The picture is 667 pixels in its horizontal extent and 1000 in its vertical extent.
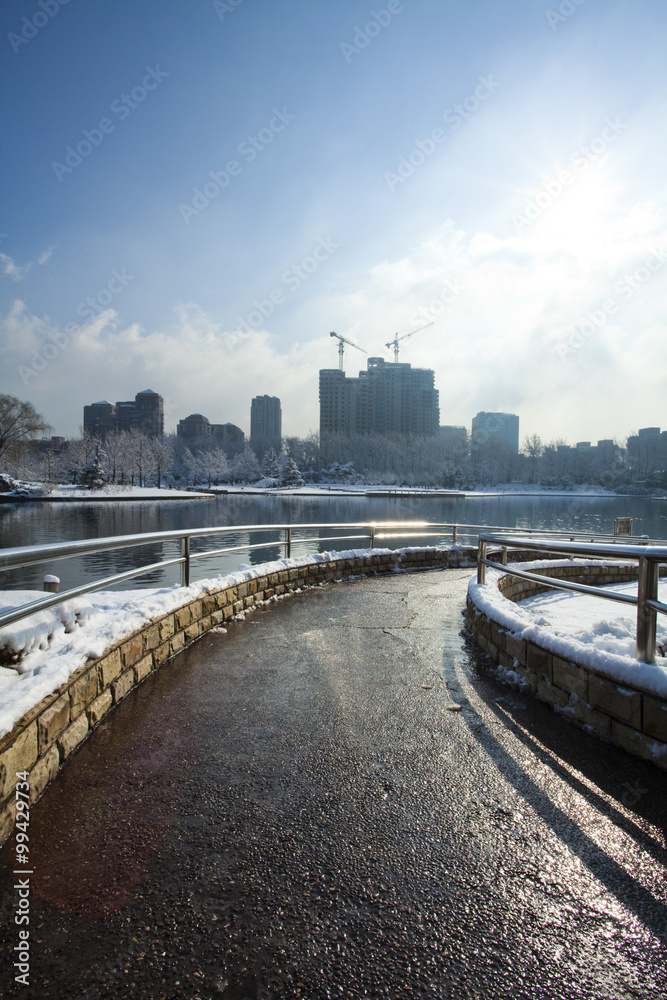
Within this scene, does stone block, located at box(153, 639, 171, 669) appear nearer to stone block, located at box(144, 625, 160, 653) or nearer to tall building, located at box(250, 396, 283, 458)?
stone block, located at box(144, 625, 160, 653)

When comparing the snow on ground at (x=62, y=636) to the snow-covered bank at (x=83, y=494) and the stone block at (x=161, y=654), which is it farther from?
the snow-covered bank at (x=83, y=494)

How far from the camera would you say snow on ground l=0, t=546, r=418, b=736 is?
7.98ft

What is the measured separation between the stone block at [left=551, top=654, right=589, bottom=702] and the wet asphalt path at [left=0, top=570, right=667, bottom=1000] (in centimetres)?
23

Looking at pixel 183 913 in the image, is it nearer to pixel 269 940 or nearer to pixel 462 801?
pixel 269 940

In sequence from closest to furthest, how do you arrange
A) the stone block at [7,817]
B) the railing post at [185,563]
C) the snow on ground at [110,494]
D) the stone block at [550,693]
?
the stone block at [7,817] → the stone block at [550,693] → the railing post at [185,563] → the snow on ground at [110,494]

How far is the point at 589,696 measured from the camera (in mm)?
3184

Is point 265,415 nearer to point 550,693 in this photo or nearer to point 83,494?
point 83,494

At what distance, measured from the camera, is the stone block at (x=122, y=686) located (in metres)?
3.47

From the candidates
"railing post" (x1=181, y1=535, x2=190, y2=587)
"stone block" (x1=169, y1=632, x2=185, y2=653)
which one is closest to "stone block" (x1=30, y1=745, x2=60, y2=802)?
"stone block" (x1=169, y1=632, x2=185, y2=653)

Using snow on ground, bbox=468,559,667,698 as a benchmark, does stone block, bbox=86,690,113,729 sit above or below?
below

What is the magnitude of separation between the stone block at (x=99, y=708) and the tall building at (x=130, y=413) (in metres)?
135

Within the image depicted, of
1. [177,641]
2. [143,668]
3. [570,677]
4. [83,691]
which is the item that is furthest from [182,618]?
[570,677]

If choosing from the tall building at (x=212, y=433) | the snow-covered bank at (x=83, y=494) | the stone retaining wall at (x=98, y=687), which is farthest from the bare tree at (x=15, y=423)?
the stone retaining wall at (x=98, y=687)

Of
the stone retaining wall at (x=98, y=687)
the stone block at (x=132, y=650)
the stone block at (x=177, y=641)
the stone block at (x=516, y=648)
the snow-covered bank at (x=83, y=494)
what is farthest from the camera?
the snow-covered bank at (x=83, y=494)
